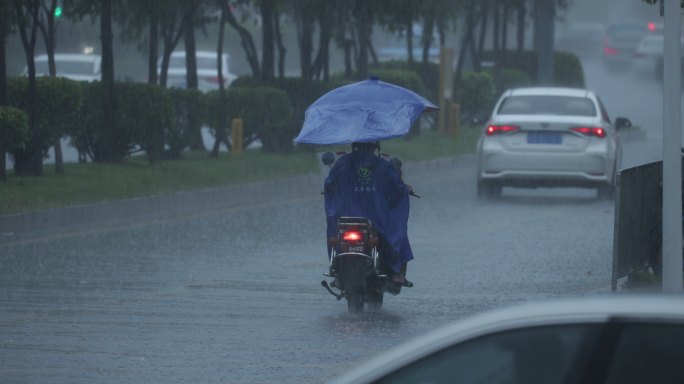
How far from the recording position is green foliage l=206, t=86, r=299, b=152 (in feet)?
79.3

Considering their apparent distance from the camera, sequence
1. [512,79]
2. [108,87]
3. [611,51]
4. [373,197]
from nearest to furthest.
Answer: [373,197] < [108,87] < [512,79] < [611,51]

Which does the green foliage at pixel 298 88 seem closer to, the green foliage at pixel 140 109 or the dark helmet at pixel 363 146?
the green foliage at pixel 140 109

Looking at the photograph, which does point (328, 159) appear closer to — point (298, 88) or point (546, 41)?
point (298, 88)

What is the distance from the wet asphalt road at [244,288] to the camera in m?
8.68

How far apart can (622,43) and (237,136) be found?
49693 millimetres

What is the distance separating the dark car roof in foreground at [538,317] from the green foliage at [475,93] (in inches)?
1195

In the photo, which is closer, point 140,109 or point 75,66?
point 140,109

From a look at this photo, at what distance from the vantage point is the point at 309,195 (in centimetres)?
2000

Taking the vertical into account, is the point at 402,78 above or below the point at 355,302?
above

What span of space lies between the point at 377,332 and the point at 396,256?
0.99 metres

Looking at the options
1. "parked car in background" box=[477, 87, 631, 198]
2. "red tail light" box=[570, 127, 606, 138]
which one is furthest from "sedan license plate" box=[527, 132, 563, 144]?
"red tail light" box=[570, 127, 606, 138]

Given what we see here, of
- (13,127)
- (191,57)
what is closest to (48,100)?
(13,127)

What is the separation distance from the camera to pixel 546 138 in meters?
19.2

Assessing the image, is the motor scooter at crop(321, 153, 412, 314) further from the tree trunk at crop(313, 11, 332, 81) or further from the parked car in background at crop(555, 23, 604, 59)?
the parked car in background at crop(555, 23, 604, 59)
